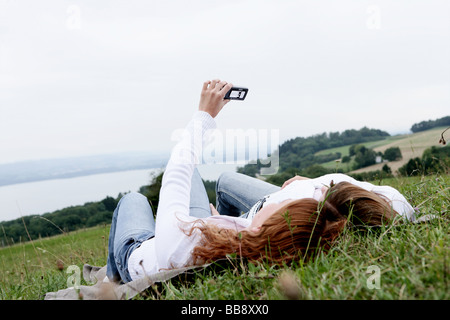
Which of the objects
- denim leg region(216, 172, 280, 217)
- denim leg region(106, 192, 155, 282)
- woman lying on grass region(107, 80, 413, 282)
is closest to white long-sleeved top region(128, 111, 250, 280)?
woman lying on grass region(107, 80, 413, 282)

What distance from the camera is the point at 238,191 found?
10.8 ft

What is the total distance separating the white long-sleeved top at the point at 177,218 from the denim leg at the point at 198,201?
0.55 metres

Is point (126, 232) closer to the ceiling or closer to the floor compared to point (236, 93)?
closer to the floor

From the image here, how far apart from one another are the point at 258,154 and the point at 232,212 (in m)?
0.94

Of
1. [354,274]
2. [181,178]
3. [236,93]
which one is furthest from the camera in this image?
[236,93]

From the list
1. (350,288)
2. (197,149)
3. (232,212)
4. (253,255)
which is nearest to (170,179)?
(197,149)

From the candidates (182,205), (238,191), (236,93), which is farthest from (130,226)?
(236,93)

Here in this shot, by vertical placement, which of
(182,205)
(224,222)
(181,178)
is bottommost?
(224,222)

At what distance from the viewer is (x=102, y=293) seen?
180cm

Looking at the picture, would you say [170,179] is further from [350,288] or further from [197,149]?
[350,288]

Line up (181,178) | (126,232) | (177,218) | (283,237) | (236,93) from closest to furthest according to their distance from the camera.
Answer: (283,237), (177,218), (181,178), (236,93), (126,232)

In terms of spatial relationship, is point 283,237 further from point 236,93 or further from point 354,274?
point 236,93

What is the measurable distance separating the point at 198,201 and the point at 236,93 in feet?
2.85

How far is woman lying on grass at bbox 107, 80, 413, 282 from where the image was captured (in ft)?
6.67
